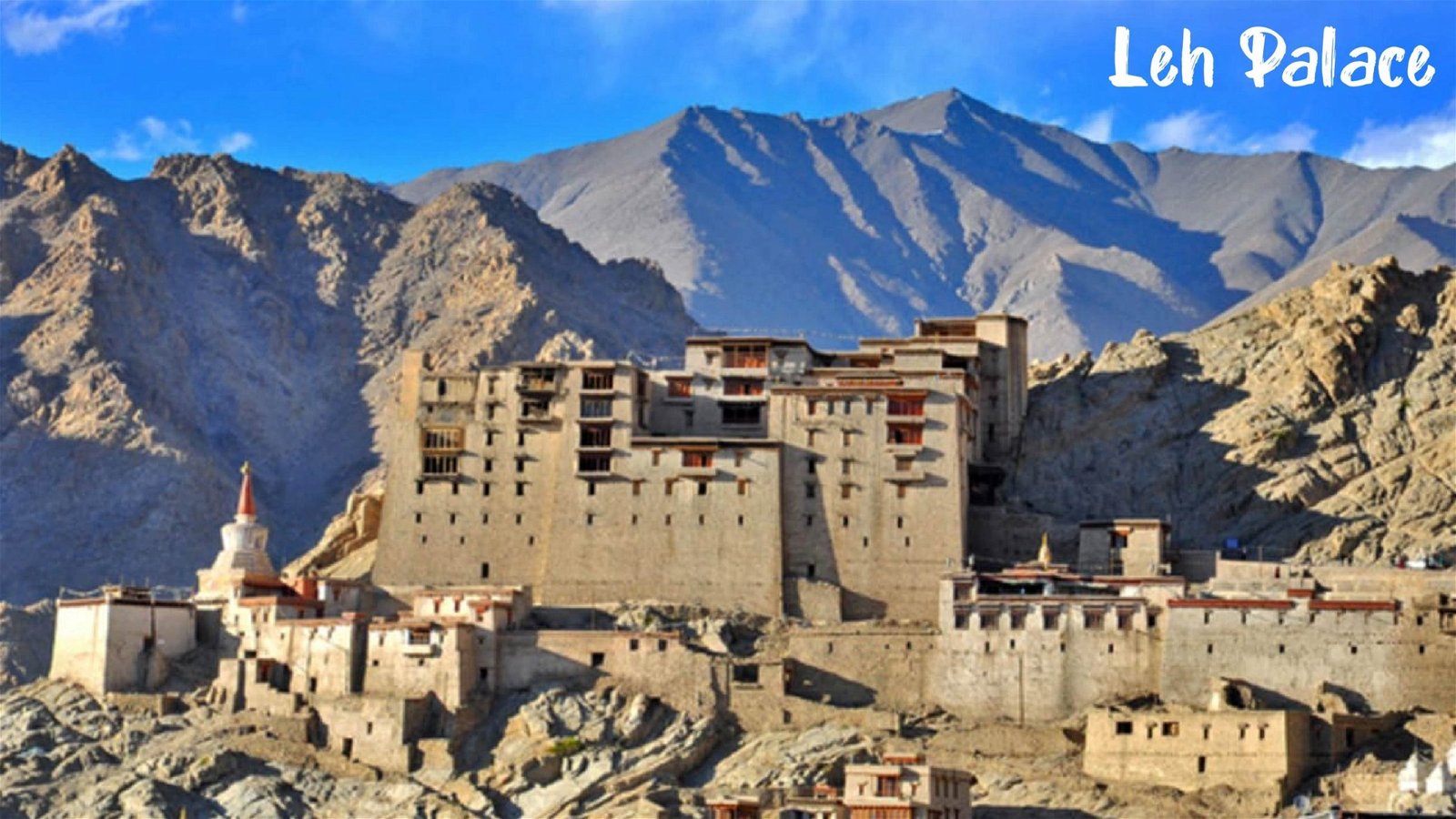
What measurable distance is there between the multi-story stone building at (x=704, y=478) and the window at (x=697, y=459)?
2.0 inches

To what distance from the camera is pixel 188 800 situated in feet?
353

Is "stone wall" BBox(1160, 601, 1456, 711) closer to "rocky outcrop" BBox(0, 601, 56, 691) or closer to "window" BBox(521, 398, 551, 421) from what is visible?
"window" BBox(521, 398, 551, 421)

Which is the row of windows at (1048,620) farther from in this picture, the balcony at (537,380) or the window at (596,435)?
the balcony at (537,380)

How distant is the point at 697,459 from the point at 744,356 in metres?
6.27

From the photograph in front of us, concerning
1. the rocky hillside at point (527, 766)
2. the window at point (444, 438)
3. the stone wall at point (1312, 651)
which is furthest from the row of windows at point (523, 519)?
the stone wall at point (1312, 651)

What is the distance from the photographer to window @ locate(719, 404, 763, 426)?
122 metres

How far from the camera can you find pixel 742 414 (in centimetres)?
12250

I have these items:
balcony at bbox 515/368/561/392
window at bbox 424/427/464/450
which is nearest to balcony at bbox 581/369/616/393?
balcony at bbox 515/368/561/392

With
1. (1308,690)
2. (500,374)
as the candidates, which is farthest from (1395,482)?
(500,374)

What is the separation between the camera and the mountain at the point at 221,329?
15412 cm

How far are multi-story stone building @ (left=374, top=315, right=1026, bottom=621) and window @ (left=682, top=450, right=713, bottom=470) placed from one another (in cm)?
5

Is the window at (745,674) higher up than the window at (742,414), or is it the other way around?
the window at (742,414)

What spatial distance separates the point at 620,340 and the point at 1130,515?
2034 inches

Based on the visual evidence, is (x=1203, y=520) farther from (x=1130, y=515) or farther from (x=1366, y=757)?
(x=1366, y=757)
